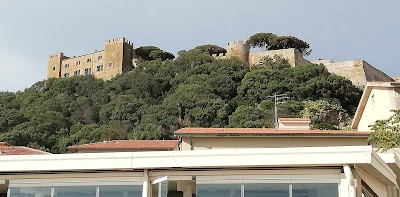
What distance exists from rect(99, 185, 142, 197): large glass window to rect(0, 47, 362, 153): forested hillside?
3827 centimetres

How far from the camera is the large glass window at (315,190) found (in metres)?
7.95

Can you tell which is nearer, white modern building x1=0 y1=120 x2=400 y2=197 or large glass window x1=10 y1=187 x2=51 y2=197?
white modern building x1=0 y1=120 x2=400 y2=197

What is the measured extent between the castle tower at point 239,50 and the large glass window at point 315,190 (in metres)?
61.7

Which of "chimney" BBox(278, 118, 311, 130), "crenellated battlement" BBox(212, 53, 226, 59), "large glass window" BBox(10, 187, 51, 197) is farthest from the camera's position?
"crenellated battlement" BBox(212, 53, 226, 59)

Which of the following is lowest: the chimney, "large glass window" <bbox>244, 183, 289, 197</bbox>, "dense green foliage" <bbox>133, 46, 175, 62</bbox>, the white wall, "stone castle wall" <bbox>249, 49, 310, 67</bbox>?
"large glass window" <bbox>244, 183, 289, 197</bbox>

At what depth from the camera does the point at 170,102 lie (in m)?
57.3

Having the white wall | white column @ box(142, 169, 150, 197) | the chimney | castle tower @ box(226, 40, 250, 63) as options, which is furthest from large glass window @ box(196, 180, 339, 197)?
castle tower @ box(226, 40, 250, 63)

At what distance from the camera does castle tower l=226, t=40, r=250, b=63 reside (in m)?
69.8

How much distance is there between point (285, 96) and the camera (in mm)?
55938

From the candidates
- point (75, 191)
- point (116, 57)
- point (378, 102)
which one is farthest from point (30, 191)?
point (116, 57)

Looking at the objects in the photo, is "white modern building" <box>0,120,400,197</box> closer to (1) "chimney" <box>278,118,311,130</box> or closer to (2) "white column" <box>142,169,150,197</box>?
(2) "white column" <box>142,169,150,197</box>

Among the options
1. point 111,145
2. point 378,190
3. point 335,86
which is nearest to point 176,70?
point 335,86

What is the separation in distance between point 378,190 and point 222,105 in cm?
4595

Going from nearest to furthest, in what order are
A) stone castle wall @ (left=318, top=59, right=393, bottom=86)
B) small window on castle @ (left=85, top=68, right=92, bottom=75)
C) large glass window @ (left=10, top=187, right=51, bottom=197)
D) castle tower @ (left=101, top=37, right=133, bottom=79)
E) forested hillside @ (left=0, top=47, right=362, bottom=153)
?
1. large glass window @ (left=10, top=187, right=51, bottom=197)
2. forested hillside @ (left=0, top=47, right=362, bottom=153)
3. stone castle wall @ (left=318, top=59, right=393, bottom=86)
4. castle tower @ (left=101, top=37, right=133, bottom=79)
5. small window on castle @ (left=85, top=68, right=92, bottom=75)
